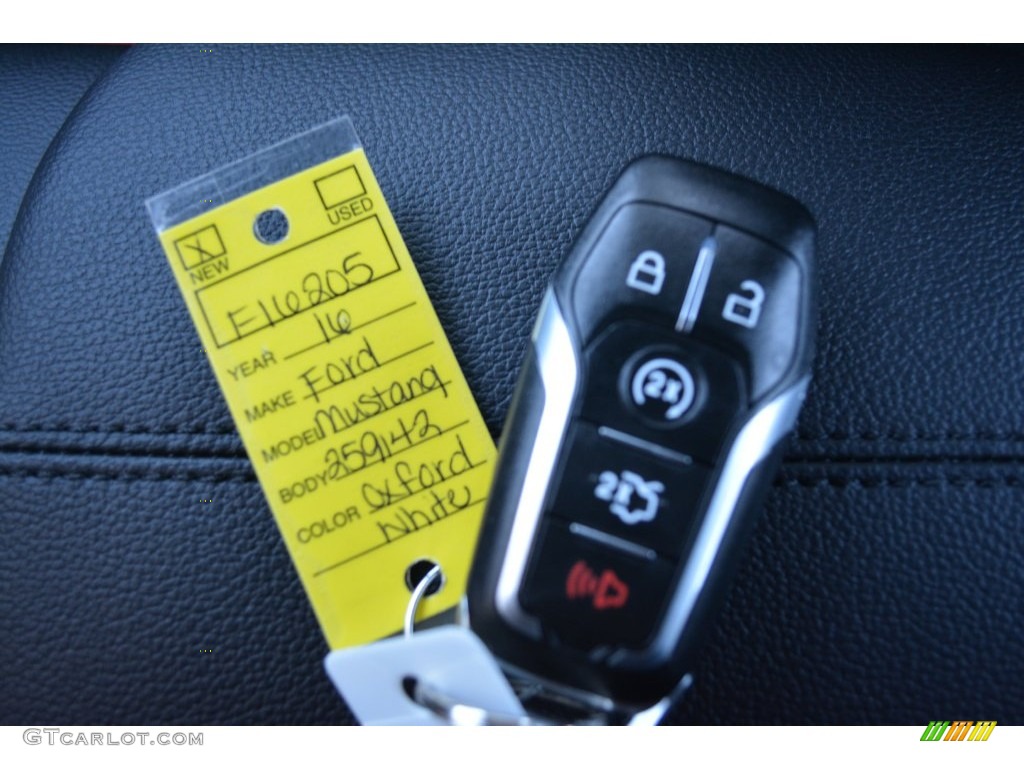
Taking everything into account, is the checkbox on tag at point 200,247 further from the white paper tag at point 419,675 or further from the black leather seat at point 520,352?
the white paper tag at point 419,675

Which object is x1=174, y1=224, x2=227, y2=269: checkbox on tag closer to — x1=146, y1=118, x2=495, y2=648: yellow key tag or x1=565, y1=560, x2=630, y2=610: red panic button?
x1=146, y1=118, x2=495, y2=648: yellow key tag

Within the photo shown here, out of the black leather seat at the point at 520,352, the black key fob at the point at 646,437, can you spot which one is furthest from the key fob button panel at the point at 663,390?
the black leather seat at the point at 520,352

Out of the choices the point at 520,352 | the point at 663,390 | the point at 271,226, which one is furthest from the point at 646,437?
the point at 271,226

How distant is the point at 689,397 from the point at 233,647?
32 cm

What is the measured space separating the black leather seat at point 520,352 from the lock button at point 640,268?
101mm

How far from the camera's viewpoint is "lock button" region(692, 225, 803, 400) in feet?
1.64

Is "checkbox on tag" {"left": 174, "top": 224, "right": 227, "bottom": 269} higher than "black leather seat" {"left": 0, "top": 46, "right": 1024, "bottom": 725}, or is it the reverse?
"checkbox on tag" {"left": 174, "top": 224, "right": 227, "bottom": 269}

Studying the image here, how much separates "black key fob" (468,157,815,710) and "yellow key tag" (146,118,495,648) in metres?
0.07

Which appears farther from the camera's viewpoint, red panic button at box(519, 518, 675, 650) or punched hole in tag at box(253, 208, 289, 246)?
punched hole in tag at box(253, 208, 289, 246)

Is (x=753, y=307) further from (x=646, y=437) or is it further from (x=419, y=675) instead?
(x=419, y=675)

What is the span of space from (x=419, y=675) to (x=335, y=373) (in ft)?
0.62

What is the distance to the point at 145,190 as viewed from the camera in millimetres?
657

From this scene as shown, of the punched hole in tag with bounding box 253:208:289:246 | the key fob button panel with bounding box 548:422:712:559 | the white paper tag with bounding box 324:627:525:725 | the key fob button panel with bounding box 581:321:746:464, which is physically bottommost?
the white paper tag with bounding box 324:627:525:725

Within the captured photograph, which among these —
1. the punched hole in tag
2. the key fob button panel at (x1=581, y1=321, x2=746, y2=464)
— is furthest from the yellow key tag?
the key fob button panel at (x1=581, y1=321, x2=746, y2=464)
